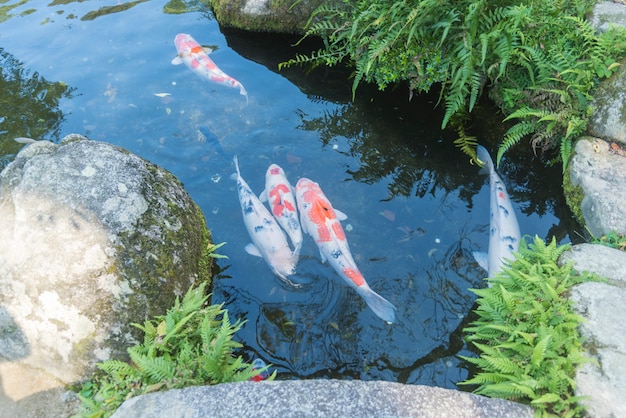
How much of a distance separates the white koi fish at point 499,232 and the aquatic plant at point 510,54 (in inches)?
19.9

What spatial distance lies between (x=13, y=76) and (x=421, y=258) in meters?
7.80

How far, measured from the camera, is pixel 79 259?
4.34 meters

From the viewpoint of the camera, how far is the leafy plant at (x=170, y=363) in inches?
154

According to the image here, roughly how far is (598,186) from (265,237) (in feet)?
12.7

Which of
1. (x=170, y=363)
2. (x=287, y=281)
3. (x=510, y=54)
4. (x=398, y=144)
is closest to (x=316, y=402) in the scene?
(x=170, y=363)

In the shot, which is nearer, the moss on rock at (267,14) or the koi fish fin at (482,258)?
the koi fish fin at (482,258)

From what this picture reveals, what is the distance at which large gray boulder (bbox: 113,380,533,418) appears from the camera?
3393 millimetres

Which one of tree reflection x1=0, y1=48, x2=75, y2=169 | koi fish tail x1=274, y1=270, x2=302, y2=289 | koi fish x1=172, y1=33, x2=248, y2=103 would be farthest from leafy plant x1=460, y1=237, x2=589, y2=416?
tree reflection x1=0, y1=48, x2=75, y2=169

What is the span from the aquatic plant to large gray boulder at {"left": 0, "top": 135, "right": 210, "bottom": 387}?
11.8 feet

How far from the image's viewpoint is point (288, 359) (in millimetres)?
4953

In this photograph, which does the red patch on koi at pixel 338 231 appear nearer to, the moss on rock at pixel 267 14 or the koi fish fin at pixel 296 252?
the koi fish fin at pixel 296 252

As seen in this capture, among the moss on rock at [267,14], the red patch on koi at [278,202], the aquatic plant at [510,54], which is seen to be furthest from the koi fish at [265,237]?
the moss on rock at [267,14]

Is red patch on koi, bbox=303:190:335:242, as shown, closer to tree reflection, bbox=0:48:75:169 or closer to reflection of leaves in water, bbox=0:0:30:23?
tree reflection, bbox=0:48:75:169

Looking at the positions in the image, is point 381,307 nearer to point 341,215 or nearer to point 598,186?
point 341,215
